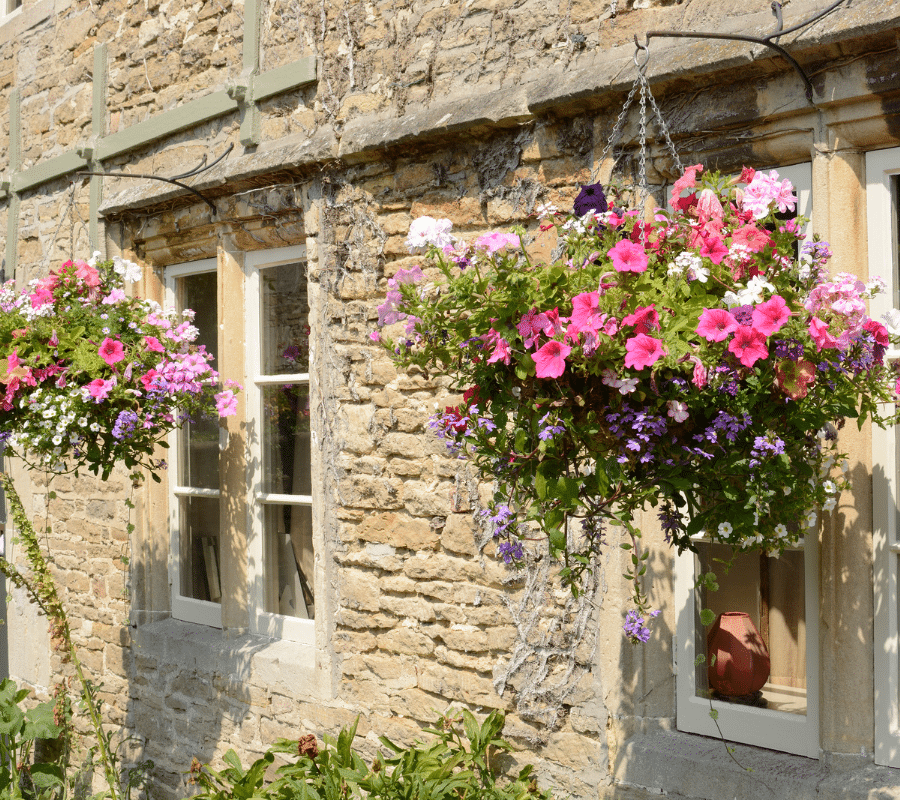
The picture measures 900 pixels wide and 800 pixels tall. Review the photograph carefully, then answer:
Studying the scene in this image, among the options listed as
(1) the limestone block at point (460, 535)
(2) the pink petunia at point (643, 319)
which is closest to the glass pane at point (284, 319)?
(1) the limestone block at point (460, 535)

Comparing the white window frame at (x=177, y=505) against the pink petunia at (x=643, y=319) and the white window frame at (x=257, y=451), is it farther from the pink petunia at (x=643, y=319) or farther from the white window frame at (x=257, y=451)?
the pink petunia at (x=643, y=319)

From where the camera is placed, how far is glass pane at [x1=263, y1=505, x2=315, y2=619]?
155 inches

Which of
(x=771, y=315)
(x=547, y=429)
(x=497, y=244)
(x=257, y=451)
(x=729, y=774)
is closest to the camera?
(x=771, y=315)

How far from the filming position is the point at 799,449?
2039 mm

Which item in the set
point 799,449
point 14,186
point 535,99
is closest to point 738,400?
point 799,449

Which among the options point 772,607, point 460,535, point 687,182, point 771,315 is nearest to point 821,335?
point 771,315

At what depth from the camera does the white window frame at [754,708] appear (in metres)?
2.50

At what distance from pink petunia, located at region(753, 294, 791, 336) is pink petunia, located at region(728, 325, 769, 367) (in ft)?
0.06

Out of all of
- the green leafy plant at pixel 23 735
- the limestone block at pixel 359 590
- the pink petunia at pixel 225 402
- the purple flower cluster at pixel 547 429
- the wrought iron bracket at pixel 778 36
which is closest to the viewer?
the purple flower cluster at pixel 547 429

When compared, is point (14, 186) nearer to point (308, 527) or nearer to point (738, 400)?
point (308, 527)

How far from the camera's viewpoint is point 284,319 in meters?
4.02

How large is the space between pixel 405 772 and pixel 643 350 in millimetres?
1898

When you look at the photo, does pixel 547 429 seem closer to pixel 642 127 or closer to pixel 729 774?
pixel 642 127

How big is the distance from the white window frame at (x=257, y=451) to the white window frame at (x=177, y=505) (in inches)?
15.7
